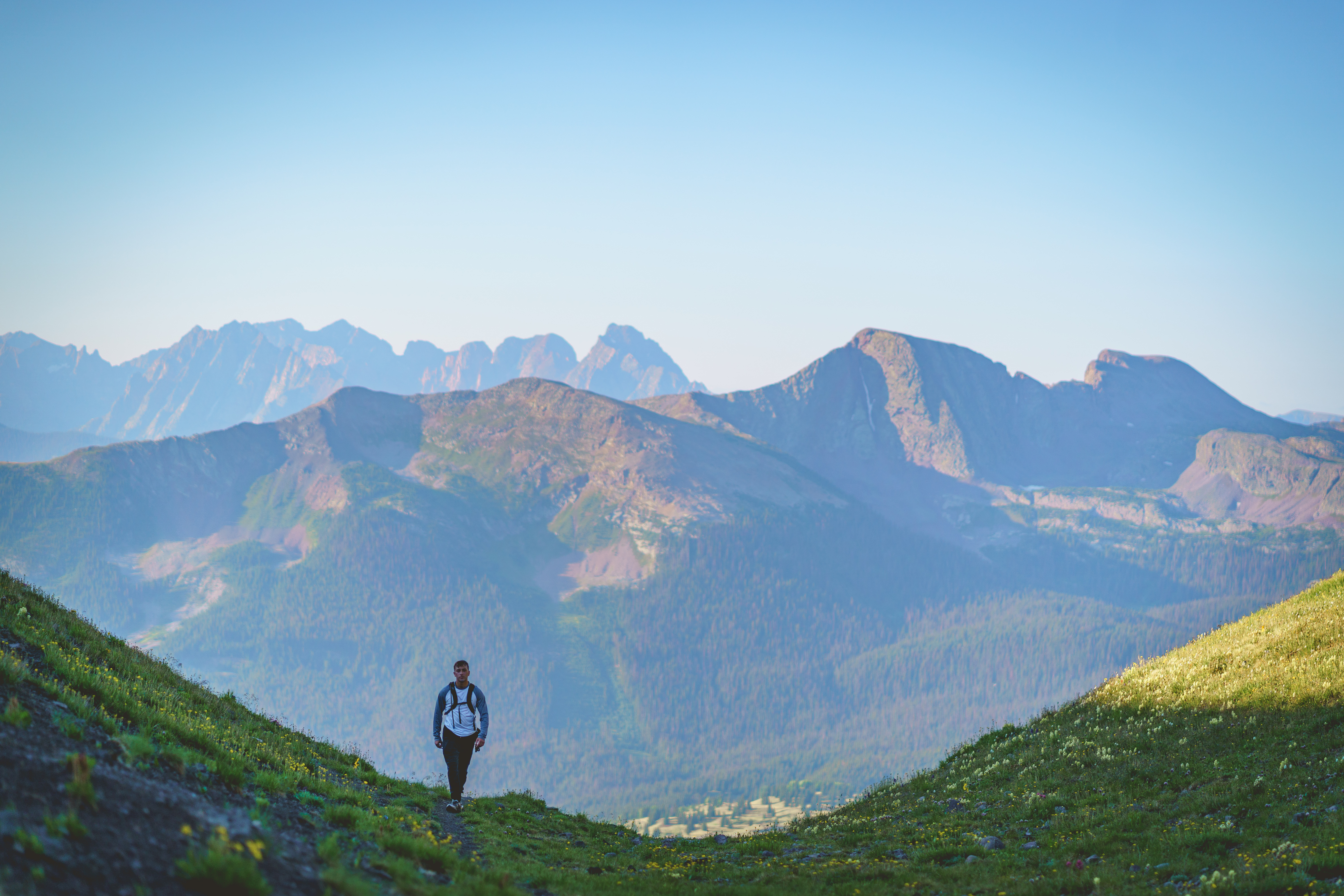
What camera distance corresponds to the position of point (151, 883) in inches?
369

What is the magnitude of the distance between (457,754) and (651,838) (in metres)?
9.45

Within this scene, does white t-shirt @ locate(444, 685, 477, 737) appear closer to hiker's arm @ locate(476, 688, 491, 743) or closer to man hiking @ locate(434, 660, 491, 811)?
man hiking @ locate(434, 660, 491, 811)

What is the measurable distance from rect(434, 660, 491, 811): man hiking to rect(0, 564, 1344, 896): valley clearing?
1237mm

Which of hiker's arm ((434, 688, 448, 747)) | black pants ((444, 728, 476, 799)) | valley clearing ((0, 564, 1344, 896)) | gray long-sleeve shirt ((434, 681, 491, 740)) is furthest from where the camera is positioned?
black pants ((444, 728, 476, 799))

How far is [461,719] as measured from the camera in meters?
22.3

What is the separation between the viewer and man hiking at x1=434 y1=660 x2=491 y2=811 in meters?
22.3

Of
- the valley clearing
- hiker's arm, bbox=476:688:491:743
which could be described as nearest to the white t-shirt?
hiker's arm, bbox=476:688:491:743

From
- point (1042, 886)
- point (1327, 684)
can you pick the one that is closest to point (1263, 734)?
point (1327, 684)

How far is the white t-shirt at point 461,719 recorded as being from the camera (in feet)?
73.1

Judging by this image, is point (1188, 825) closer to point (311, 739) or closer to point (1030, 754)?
point (1030, 754)

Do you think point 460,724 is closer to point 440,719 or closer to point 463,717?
point 463,717

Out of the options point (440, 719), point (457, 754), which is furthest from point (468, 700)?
point (457, 754)

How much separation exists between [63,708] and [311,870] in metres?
6.69

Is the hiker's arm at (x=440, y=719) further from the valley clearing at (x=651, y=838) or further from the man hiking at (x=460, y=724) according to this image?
the valley clearing at (x=651, y=838)
